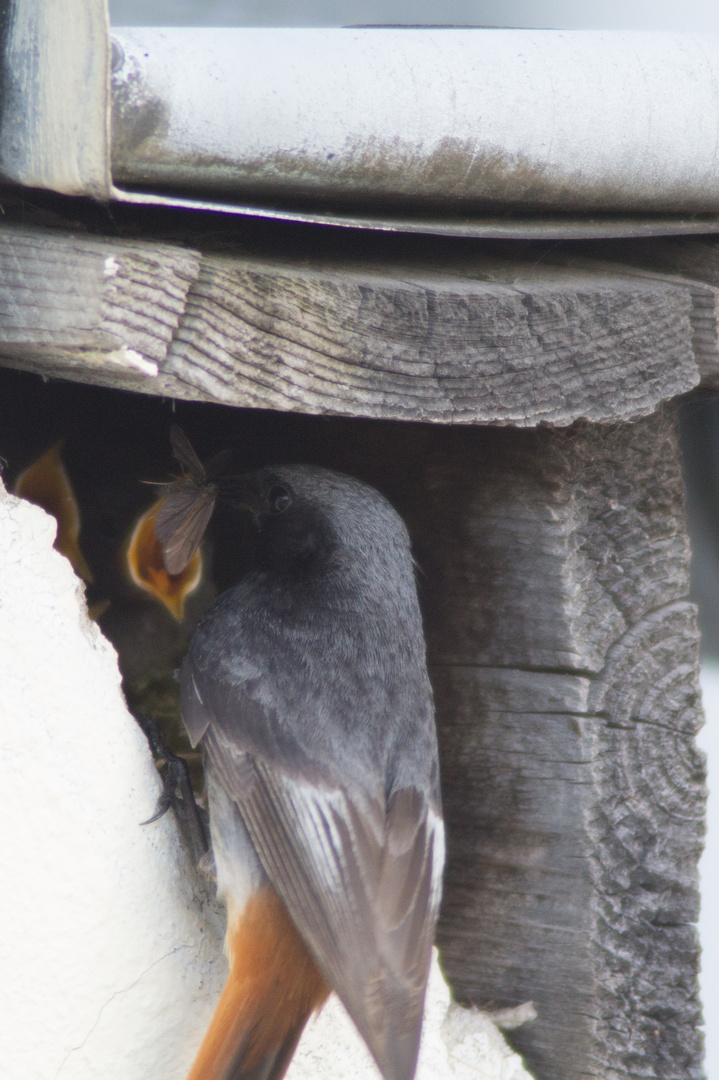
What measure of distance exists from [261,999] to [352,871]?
24 centimetres

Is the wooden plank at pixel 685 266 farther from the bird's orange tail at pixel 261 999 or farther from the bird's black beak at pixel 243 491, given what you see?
the bird's orange tail at pixel 261 999

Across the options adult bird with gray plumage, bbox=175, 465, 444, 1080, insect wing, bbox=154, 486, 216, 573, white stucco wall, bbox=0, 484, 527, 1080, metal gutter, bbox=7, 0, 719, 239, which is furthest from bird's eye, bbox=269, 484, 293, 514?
metal gutter, bbox=7, 0, 719, 239

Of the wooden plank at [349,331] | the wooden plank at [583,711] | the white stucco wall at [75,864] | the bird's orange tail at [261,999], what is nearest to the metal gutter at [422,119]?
the wooden plank at [349,331]

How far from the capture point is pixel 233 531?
7.75ft

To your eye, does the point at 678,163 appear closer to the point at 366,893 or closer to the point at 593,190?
the point at 593,190

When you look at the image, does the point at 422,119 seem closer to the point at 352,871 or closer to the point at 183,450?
the point at 183,450

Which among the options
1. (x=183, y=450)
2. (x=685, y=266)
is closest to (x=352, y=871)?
(x=183, y=450)

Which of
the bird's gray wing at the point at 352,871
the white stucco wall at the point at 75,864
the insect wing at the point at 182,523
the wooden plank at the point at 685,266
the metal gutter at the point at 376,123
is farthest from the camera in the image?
the insect wing at the point at 182,523

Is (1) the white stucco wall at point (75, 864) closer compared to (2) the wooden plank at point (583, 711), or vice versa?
(1) the white stucco wall at point (75, 864)

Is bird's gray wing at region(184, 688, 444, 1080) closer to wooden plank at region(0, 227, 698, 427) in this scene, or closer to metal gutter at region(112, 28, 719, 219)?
wooden plank at region(0, 227, 698, 427)

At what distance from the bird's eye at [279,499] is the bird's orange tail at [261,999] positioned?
27.0 inches

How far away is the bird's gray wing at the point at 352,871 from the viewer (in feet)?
5.03

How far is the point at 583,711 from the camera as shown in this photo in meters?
1.84

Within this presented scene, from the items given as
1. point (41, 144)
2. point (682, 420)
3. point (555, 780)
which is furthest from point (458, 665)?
point (41, 144)
